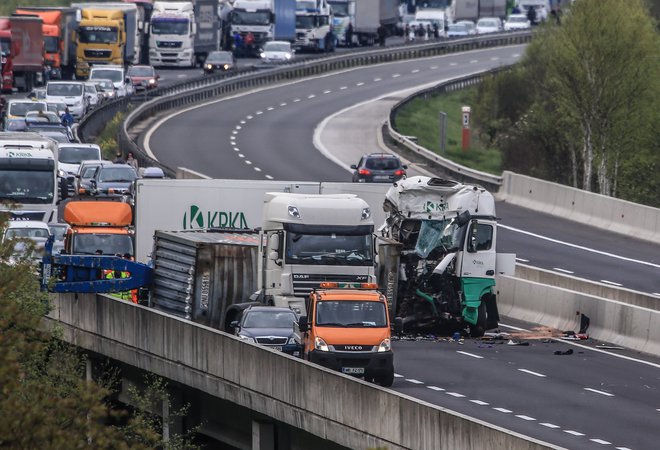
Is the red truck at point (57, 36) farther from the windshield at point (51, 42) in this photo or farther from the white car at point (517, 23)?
the white car at point (517, 23)

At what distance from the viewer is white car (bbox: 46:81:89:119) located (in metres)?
77.9

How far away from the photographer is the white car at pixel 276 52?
10682 centimetres

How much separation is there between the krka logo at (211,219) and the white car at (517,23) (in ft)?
316

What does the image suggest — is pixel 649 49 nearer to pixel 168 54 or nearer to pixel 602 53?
pixel 602 53

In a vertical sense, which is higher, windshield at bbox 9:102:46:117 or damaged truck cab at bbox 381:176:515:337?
damaged truck cab at bbox 381:176:515:337

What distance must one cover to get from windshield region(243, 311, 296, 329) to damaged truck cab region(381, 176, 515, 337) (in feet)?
17.5

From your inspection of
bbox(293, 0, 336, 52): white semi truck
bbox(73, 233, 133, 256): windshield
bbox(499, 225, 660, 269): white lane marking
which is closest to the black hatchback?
bbox(499, 225, 660, 269): white lane marking

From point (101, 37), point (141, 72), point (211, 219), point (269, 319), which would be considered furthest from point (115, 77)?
point (269, 319)

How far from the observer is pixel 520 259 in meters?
48.7

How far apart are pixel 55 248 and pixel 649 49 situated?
133ft

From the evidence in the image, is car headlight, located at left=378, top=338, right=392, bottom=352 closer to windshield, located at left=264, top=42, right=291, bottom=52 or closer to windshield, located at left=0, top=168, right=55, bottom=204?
windshield, located at left=0, top=168, right=55, bottom=204

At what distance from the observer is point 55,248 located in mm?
42062

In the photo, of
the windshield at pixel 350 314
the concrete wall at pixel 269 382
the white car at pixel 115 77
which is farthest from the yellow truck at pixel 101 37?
the windshield at pixel 350 314

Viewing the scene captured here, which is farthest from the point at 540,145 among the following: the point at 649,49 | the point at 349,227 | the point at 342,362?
the point at 342,362
